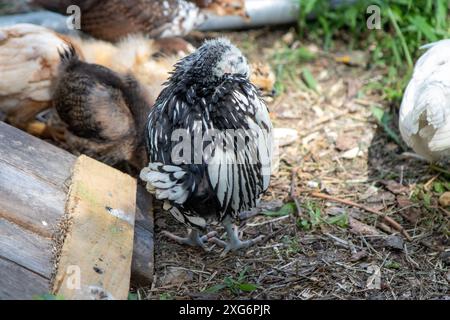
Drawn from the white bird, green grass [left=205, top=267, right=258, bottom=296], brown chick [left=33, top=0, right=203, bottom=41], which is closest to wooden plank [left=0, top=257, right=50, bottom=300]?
green grass [left=205, top=267, right=258, bottom=296]

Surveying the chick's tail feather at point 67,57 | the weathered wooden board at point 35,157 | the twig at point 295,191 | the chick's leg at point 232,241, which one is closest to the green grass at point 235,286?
the chick's leg at point 232,241

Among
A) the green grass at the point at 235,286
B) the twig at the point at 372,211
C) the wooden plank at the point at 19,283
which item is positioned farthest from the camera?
the twig at the point at 372,211

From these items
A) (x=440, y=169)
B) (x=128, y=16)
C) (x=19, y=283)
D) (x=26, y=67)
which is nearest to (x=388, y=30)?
(x=440, y=169)

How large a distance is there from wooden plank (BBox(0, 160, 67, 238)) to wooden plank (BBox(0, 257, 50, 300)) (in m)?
0.28

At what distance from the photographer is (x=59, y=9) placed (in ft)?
16.2

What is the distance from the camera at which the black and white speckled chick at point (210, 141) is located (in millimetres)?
3107

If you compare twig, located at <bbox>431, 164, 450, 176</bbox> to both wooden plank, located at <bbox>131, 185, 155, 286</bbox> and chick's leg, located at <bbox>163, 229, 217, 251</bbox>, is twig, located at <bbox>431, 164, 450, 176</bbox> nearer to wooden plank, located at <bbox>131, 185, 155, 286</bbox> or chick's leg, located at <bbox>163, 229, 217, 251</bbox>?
chick's leg, located at <bbox>163, 229, 217, 251</bbox>

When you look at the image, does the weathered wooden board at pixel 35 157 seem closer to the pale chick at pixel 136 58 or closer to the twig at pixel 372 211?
the pale chick at pixel 136 58

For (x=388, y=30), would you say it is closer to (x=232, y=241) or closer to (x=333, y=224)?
(x=333, y=224)

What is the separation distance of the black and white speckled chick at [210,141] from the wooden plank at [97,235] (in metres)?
0.33

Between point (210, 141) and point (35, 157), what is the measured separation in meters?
1.05

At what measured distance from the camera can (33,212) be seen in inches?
127

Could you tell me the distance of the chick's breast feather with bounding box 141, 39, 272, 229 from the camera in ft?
10.2
